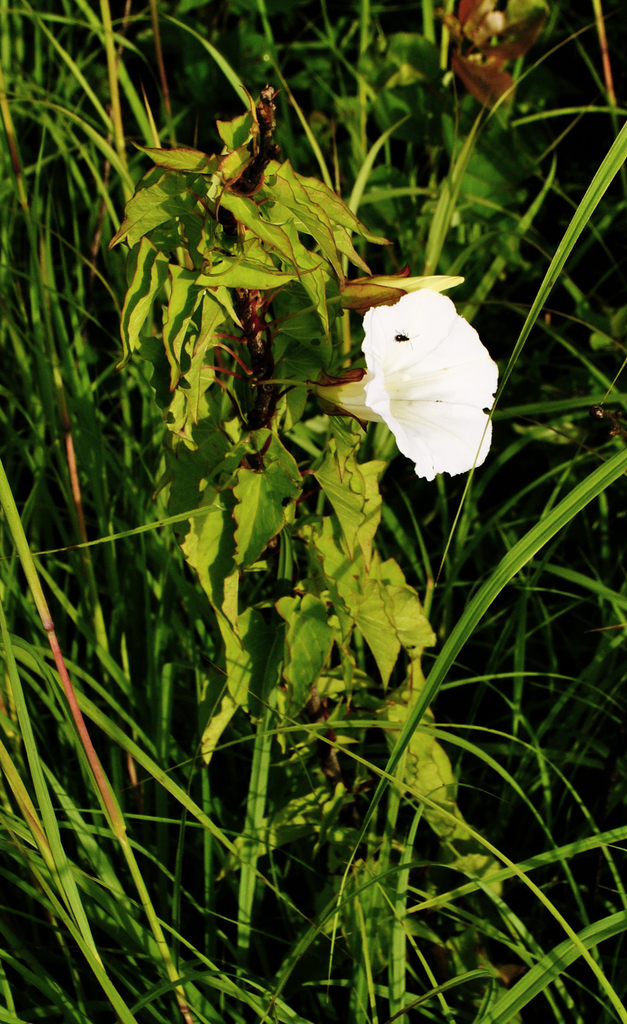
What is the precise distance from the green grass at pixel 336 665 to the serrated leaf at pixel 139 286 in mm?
201

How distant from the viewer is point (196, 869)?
114cm

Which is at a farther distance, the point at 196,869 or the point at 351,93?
the point at 351,93

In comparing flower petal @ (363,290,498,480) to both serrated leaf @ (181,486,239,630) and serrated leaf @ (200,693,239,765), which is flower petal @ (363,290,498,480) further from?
serrated leaf @ (200,693,239,765)

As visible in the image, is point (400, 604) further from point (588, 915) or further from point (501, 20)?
point (501, 20)

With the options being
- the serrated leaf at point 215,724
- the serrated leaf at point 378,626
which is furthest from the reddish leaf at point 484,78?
the serrated leaf at point 215,724

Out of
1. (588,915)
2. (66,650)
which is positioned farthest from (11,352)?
(588,915)

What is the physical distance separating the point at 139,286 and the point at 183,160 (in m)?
0.12

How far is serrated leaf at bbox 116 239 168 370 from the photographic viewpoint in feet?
2.17

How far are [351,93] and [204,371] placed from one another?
56.1 inches

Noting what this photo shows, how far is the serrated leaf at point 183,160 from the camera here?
64cm

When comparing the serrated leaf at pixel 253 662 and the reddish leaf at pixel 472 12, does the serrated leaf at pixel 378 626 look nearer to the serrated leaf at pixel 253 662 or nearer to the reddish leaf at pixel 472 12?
the serrated leaf at pixel 253 662

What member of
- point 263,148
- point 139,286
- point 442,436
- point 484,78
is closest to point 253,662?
point 442,436

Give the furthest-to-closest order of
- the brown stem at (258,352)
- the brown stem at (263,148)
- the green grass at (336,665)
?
the green grass at (336,665) → the brown stem at (258,352) → the brown stem at (263,148)

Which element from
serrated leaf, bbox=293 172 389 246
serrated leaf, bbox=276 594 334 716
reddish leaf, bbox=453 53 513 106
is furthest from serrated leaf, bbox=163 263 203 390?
reddish leaf, bbox=453 53 513 106
